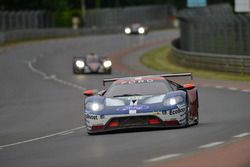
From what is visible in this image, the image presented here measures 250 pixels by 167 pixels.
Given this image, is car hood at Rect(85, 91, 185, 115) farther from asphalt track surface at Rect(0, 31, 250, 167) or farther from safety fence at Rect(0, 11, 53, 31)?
safety fence at Rect(0, 11, 53, 31)

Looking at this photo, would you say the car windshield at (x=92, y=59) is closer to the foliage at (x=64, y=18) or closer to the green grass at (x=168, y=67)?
the green grass at (x=168, y=67)

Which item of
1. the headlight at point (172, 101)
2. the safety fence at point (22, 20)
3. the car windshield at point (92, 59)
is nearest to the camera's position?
the headlight at point (172, 101)

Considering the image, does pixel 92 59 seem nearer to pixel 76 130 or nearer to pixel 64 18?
pixel 76 130

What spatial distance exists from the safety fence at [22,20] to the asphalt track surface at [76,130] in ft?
152

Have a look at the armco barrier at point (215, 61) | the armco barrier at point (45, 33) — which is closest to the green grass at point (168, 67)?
the armco barrier at point (215, 61)

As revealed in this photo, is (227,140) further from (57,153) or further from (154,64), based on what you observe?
(154,64)

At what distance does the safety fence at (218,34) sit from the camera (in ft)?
137

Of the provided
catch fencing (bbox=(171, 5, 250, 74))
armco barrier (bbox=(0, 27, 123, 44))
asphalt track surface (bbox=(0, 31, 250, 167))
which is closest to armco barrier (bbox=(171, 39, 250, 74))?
catch fencing (bbox=(171, 5, 250, 74))

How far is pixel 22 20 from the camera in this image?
96875 mm

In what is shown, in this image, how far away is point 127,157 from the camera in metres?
11.7

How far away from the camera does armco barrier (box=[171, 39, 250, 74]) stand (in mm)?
39938

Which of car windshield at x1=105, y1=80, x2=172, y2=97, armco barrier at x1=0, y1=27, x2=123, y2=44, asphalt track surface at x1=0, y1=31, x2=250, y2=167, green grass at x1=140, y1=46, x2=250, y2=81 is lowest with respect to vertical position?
armco barrier at x1=0, y1=27, x2=123, y2=44

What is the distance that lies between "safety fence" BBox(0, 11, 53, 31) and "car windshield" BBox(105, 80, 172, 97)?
7515cm

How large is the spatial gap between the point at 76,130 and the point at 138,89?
266 cm
